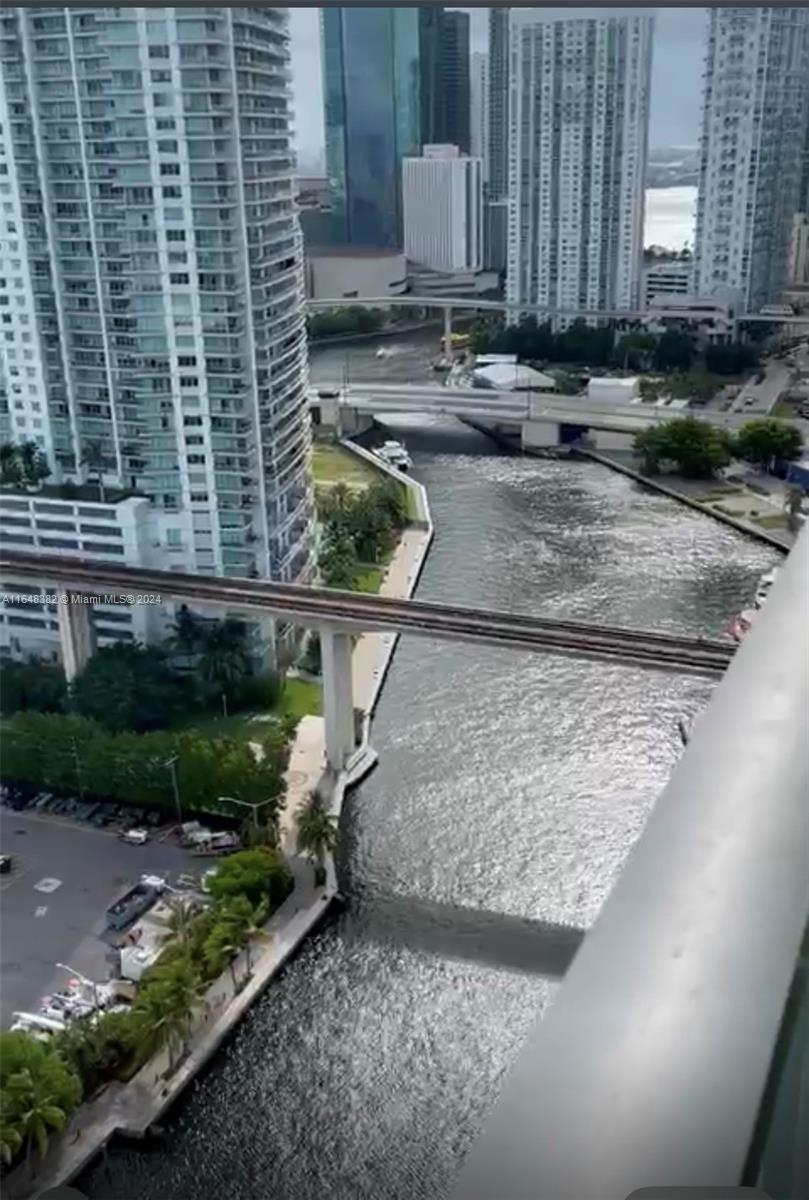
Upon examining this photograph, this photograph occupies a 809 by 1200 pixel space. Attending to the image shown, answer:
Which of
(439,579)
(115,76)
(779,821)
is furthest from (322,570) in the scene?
(779,821)

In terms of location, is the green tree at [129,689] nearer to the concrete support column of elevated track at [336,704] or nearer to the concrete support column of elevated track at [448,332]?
the concrete support column of elevated track at [336,704]

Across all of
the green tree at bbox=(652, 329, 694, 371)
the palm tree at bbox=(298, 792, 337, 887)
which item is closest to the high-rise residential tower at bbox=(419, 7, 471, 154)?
the green tree at bbox=(652, 329, 694, 371)

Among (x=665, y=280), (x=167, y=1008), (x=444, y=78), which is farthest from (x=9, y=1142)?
(x=665, y=280)

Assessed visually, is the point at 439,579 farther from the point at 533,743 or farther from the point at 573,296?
the point at 573,296

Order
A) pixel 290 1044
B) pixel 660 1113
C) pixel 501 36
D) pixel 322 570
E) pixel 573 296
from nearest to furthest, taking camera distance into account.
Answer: pixel 660 1113 < pixel 290 1044 < pixel 322 570 < pixel 501 36 < pixel 573 296

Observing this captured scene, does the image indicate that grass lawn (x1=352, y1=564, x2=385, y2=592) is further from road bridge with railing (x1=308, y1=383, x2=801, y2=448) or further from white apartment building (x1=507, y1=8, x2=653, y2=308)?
white apartment building (x1=507, y1=8, x2=653, y2=308)

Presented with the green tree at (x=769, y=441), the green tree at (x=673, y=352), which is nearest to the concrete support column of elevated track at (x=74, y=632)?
the green tree at (x=769, y=441)
